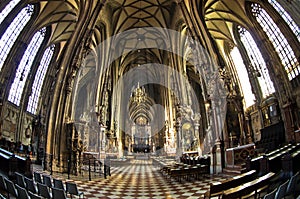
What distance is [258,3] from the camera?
54.5ft

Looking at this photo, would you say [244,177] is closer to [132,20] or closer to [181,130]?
[181,130]

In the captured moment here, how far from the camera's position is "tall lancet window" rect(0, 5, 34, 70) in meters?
17.9

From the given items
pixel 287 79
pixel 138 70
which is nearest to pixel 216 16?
pixel 287 79

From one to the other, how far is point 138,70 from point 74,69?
25.1 metres

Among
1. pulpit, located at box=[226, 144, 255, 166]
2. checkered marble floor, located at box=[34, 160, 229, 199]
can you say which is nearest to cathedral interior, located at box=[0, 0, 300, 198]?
pulpit, located at box=[226, 144, 255, 166]

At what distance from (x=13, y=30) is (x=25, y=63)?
4.48 m

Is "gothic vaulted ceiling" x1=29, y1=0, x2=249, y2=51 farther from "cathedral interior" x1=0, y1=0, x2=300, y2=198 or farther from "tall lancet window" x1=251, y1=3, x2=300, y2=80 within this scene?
"tall lancet window" x1=251, y1=3, x2=300, y2=80

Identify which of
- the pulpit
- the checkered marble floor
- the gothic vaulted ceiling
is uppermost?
the gothic vaulted ceiling

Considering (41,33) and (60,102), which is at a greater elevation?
(41,33)

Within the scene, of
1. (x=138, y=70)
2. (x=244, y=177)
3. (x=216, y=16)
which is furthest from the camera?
(x=138, y=70)

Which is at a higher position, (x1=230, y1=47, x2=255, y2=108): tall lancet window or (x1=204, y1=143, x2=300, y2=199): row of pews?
(x1=230, y1=47, x2=255, y2=108): tall lancet window

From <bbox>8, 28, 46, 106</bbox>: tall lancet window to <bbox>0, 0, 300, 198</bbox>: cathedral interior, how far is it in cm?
10

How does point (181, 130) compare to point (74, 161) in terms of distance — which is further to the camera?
point (181, 130)

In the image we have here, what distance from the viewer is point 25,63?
21875 mm
